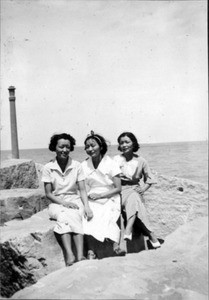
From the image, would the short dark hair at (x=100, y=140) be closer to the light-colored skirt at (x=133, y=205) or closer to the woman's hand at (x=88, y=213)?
the light-colored skirt at (x=133, y=205)

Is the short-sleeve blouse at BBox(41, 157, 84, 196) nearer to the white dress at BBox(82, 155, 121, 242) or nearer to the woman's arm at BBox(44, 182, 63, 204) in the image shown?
the woman's arm at BBox(44, 182, 63, 204)

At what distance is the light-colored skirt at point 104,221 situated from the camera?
13.1 ft

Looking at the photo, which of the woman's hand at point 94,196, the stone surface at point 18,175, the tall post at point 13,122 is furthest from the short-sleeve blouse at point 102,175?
the tall post at point 13,122

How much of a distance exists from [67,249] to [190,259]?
4.35 feet

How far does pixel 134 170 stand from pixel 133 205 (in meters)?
0.58

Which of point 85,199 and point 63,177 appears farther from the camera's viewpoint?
point 63,177

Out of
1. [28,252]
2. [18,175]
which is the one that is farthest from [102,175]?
[18,175]

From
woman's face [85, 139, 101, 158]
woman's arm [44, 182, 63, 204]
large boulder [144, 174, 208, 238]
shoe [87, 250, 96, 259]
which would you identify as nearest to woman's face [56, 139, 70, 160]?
woman's face [85, 139, 101, 158]

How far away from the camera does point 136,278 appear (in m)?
3.29

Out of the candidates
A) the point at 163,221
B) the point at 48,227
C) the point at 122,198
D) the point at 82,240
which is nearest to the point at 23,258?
the point at 48,227

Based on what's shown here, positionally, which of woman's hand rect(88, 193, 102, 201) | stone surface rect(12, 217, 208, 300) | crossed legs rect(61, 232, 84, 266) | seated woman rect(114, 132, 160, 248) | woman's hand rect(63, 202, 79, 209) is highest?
seated woman rect(114, 132, 160, 248)

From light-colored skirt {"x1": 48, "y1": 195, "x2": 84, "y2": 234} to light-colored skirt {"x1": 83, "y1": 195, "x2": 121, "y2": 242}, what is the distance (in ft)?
0.40

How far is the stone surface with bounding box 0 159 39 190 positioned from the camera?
21.7ft

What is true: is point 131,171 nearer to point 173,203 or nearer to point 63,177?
point 63,177
